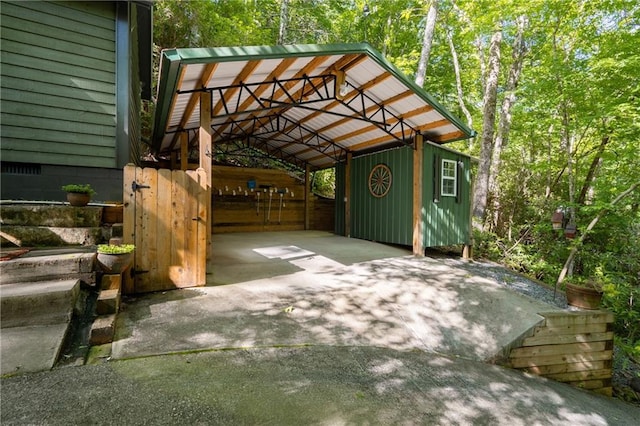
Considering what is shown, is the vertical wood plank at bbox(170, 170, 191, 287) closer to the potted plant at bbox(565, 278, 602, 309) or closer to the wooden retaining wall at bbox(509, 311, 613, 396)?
the wooden retaining wall at bbox(509, 311, 613, 396)

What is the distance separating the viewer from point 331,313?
312cm

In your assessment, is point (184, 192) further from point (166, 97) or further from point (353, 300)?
point (353, 300)

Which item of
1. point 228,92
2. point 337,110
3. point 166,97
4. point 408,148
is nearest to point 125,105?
point 166,97

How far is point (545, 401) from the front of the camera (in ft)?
7.89

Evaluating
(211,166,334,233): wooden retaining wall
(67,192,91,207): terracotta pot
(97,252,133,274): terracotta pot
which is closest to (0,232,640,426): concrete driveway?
(97,252,133,274): terracotta pot

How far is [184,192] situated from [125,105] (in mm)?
1955

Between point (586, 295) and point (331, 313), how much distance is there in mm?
3233

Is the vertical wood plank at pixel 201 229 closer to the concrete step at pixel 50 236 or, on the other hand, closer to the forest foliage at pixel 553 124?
the concrete step at pixel 50 236

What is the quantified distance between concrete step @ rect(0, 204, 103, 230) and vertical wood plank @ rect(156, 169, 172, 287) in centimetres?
71

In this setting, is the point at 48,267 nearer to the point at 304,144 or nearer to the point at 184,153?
the point at 184,153

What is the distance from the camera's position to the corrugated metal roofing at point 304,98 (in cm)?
369

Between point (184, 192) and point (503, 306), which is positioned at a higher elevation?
point (184, 192)

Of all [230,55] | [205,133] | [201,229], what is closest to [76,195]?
[201,229]

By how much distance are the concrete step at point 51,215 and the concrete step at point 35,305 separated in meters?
0.95
